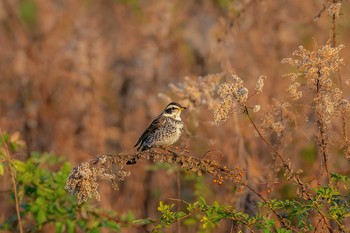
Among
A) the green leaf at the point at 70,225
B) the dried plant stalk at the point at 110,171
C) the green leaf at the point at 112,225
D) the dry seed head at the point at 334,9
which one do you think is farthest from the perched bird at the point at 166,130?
the dry seed head at the point at 334,9

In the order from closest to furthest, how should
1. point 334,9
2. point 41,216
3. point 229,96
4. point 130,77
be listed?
point 229,96 → point 334,9 → point 41,216 → point 130,77

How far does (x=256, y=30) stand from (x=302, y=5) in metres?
0.80

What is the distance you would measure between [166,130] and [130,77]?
5121mm

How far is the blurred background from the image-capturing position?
10.4m

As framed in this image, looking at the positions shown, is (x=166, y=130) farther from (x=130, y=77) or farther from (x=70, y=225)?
(x=130, y=77)

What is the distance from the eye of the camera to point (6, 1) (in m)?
12.3

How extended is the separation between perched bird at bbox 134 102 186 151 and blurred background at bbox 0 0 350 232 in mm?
1708

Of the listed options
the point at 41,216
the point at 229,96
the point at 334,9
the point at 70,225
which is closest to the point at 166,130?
the point at 70,225

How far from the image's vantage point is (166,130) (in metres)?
7.20

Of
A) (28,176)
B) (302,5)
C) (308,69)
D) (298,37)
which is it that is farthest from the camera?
(298,37)

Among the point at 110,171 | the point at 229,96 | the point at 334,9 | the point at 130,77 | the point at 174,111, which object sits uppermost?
the point at 130,77

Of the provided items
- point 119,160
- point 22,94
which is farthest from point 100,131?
point 119,160

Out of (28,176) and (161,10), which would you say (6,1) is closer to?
(161,10)

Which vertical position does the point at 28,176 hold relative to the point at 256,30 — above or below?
below
